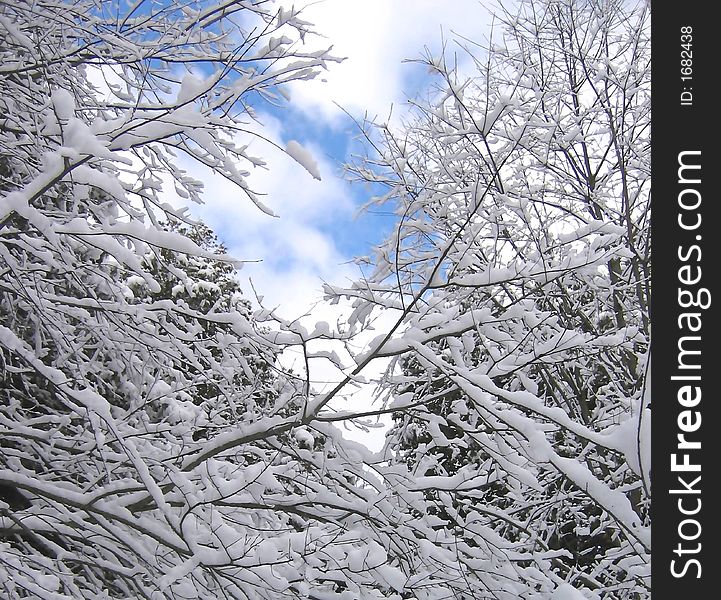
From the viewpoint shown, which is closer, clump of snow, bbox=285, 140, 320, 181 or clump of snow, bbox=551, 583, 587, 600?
clump of snow, bbox=285, 140, 320, 181

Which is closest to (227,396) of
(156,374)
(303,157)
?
(156,374)

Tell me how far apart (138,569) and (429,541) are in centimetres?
115

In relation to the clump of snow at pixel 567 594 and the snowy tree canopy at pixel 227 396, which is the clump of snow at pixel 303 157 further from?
the clump of snow at pixel 567 594

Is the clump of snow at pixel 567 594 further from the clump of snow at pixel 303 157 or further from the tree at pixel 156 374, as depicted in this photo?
the clump of snow at pixel 303 157

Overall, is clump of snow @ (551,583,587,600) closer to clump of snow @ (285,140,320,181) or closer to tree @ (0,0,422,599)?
tree @ (0,0,422,599)

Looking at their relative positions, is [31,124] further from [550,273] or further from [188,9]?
[550,273]

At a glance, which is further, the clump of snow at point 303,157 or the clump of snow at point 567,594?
the clump of snow at point 567,594

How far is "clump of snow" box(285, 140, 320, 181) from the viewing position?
5.86 feet

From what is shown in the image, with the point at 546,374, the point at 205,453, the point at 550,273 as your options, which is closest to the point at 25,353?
the point at 205,453

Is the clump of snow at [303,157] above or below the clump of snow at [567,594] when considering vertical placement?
above

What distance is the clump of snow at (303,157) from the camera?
1.79m

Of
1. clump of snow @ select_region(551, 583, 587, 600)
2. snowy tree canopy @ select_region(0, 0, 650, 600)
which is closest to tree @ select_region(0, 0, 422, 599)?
snowy tree canopy @ select_region(0, 0, 650, 600)

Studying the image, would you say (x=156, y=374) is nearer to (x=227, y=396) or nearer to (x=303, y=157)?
(x=227, y=396)

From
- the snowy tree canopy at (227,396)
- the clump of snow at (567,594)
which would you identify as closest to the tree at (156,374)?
the snowy tree canopy at (227,396)
